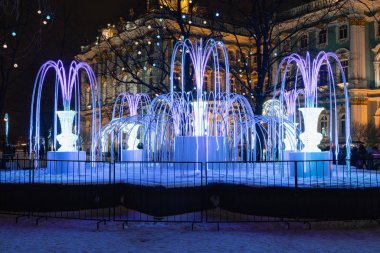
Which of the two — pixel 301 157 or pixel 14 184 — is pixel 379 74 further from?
pixel 14 184

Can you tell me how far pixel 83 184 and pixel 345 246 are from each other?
6.17 metres

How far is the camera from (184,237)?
9508 millimetres

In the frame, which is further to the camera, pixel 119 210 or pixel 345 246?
pixel 119 210

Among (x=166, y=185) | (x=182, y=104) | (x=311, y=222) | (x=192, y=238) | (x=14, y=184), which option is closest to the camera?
(x=192, y=238)

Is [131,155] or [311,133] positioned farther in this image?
[131,155]

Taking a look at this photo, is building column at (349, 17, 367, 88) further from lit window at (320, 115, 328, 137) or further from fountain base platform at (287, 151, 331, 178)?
fountain base platform at (287, 151, 331, 178)

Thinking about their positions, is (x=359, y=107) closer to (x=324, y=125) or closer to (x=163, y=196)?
(x=324, y=125)

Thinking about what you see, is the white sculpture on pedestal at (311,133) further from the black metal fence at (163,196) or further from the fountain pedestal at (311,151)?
the black metal fence at (163,196)

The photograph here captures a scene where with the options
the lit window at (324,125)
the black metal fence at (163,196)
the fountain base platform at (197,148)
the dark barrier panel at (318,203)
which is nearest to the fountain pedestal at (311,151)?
the black metal fence at (163,196)

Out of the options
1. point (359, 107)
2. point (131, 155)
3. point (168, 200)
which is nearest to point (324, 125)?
point (359, 107)

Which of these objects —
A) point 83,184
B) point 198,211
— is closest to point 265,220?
point 198,211

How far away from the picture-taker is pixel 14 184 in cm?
1228

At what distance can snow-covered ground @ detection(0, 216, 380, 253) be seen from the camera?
338 inches

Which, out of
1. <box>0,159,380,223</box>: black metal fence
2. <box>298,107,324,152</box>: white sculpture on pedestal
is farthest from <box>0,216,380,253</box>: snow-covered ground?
<box>298,107,324,152</box>: white sculpture on pedestal
